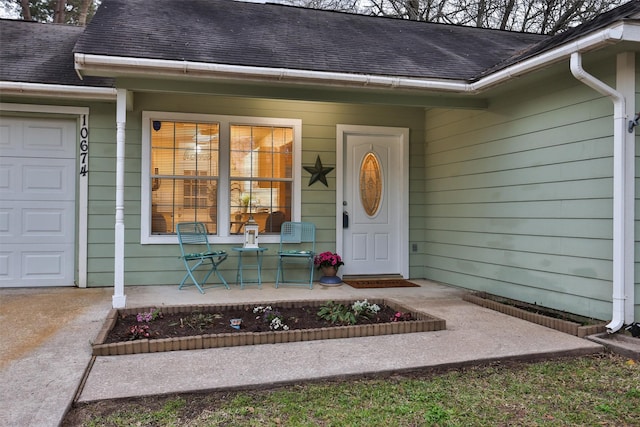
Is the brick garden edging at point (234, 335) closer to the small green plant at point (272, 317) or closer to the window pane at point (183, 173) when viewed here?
the small green plant at point (272, 317)

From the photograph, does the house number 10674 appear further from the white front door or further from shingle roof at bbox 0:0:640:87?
the white front door

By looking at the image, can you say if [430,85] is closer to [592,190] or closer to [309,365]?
[592,190]

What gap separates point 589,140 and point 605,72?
1.76ft

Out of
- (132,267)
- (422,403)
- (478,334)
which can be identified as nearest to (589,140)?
(478,334)

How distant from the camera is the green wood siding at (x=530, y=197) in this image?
3.82 metres

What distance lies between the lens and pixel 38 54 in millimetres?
5496

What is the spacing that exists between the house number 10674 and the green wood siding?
4186mm

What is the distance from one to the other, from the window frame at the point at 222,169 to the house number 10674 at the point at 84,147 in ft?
1.95

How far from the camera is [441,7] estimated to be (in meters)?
11.6

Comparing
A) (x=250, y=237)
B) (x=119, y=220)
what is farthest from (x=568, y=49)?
(x=119, y=220)

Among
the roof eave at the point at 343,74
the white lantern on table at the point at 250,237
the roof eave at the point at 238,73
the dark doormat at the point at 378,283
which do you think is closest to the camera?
the roof eave at the point at 343,74

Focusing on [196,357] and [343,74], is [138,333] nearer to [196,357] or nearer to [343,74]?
[196,357]

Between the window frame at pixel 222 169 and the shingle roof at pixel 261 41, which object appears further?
the window frame at pixel 222 169

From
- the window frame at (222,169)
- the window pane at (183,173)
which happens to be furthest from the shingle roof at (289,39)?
the window pane at (183,173)
